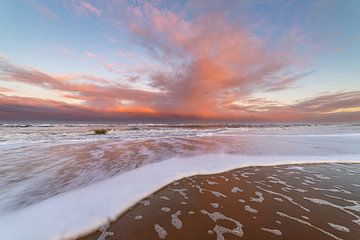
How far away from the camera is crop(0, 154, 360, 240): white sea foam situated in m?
2.91

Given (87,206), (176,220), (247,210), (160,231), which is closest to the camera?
(160,231)

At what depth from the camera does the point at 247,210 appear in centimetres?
352

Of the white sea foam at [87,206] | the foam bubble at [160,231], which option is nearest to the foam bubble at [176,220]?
the foam bubble at [160,231]

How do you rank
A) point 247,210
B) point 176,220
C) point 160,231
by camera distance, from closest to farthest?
1. point 160,231
2. point 176,220
3. point 247,210

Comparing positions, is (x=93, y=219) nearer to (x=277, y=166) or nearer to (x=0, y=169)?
(x=0, y=169)

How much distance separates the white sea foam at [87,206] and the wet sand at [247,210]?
13.5 inches

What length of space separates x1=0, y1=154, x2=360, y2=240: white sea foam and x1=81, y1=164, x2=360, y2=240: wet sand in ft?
1.13

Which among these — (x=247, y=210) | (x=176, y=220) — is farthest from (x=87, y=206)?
(x=247, y=210)

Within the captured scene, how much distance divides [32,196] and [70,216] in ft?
5.62

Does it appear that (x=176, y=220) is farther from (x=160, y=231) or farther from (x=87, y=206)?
(x=87, y=206)

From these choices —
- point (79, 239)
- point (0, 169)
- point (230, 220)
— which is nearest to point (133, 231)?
point (79, 239)

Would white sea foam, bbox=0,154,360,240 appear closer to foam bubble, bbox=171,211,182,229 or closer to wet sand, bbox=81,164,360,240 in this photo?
wet sand, bbox=81,164,360,240

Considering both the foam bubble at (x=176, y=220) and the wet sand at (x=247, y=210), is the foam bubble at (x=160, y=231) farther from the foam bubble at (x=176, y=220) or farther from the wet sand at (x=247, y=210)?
the foam bubble at (x=176, y=220)

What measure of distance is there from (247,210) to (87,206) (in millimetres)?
3397
